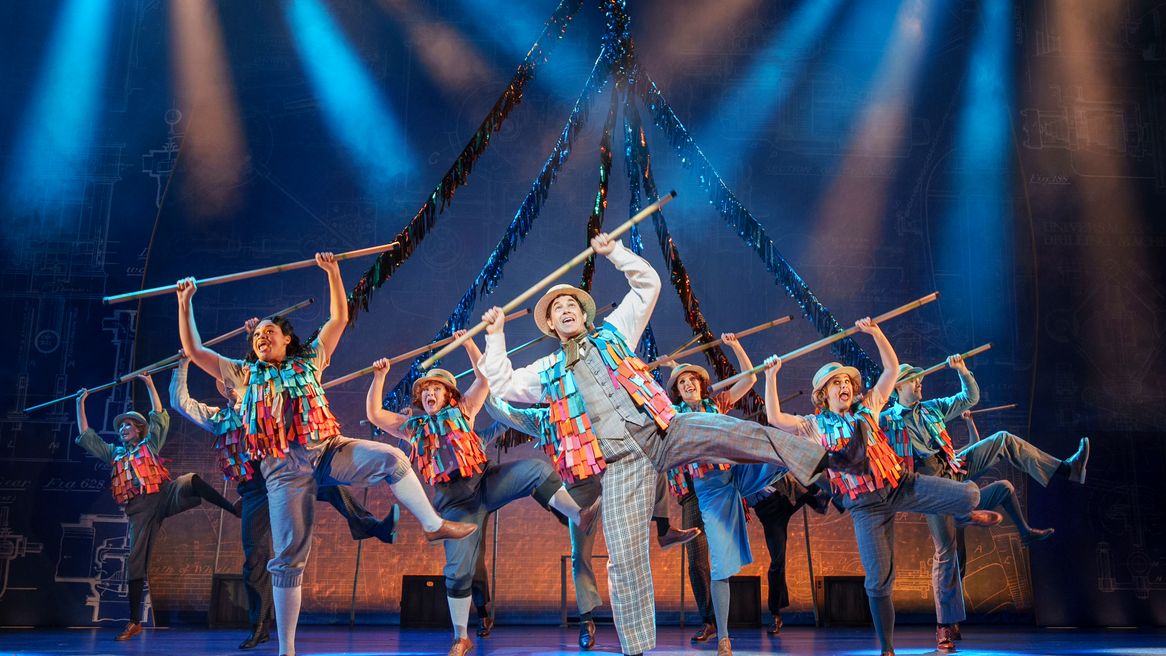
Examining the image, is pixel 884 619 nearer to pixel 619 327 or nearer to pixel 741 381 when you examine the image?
pixel 741 381

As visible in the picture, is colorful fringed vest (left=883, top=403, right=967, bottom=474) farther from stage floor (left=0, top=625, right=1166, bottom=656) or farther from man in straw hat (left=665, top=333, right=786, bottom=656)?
stage floor (left=0, top=625, right=1166, bottom=656)

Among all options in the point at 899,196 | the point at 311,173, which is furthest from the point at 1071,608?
the point at 311,173

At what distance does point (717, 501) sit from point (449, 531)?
A: 145 centimetres

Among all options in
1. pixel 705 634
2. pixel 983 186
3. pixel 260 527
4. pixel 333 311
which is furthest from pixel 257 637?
pixel 983 186

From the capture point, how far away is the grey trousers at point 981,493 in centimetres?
483

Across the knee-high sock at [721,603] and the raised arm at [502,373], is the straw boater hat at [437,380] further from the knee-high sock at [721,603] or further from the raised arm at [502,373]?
the knee-high sock at [721,603]

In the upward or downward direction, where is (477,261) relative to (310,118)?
downward

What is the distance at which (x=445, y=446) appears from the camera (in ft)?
15.8

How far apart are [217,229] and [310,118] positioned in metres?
1.22

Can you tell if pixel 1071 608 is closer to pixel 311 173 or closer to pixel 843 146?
pixel 843 146

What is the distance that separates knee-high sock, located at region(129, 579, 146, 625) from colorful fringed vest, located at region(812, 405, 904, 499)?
14.7 ft

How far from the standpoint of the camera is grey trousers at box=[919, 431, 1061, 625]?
4832mm

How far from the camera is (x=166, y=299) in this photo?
7422mm

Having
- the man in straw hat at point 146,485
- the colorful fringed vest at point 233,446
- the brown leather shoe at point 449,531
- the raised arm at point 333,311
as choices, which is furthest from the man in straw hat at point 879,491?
the man in straw hat at point 146,485
